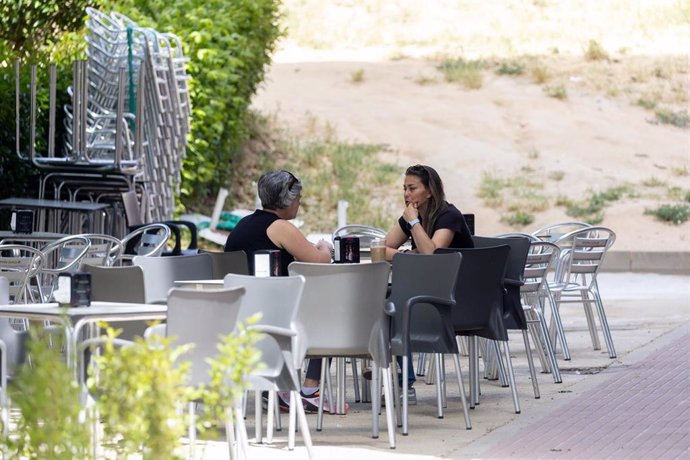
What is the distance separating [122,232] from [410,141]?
1553 centimetres

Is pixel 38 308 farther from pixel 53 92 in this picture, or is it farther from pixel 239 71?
pixel 239 71

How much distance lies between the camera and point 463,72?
33062 mm

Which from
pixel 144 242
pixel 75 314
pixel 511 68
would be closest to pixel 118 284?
pixel 75 314

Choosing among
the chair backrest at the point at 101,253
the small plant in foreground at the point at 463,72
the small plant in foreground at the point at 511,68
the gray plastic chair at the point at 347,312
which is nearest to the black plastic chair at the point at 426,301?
the gray plastic chair at the point at 347,312

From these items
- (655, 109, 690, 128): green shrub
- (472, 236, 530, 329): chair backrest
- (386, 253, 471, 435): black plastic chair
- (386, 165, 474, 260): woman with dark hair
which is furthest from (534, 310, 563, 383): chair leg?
(655, 109, 690, 128): green shrub

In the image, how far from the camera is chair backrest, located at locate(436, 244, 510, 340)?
773 cm

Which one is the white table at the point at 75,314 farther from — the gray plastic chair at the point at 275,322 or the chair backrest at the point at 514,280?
the chair backrest at the point at 514,280

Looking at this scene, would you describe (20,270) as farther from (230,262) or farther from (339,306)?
(339,306)

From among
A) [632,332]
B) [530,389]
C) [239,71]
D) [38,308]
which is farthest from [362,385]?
[239,71]

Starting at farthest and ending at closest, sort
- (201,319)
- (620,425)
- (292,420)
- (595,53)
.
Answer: (595,53), (620,425), (292,420), (201,319)

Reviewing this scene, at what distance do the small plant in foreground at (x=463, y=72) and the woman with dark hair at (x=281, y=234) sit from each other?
24.6 metres

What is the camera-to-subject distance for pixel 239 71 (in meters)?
18.4

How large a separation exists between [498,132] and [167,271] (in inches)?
873

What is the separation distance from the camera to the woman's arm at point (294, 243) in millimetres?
7773
